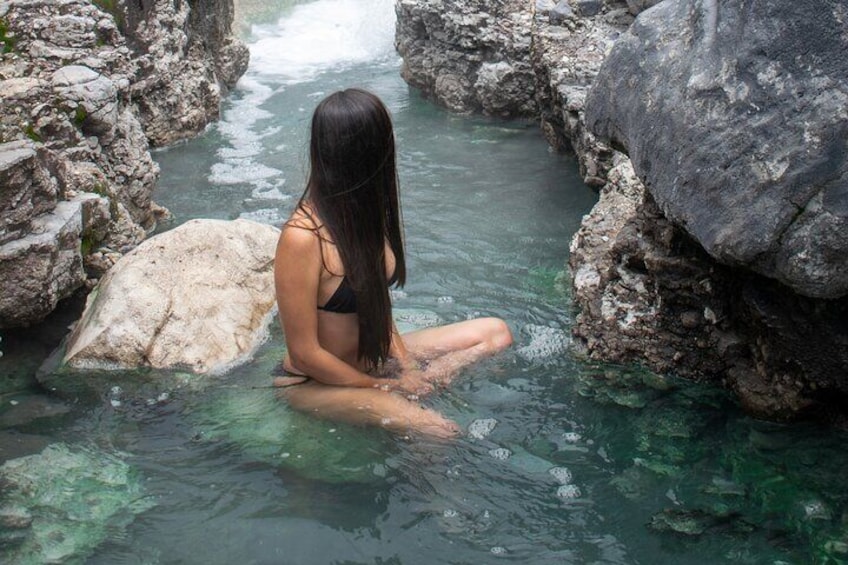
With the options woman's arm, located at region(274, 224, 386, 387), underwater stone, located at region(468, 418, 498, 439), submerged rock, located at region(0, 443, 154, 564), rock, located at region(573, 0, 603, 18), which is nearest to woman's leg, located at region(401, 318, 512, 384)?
underwater stone, located at region(468, 418, 498, 439)

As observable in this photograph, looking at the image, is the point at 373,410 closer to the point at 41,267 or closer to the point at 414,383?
the point at 414,383

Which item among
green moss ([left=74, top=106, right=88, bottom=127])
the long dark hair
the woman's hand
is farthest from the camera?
green moss ([left=74, top=106, right=88, bottom=127])

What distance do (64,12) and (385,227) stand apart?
17.4 ft

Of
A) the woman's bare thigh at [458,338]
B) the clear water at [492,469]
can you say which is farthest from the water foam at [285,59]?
the woman's bare thigh at [458,338]

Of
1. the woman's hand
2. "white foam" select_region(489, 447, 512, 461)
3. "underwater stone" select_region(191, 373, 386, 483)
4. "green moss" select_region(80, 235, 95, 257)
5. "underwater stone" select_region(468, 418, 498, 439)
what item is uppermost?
"green moss" select_region(80, 235, 95, 257)

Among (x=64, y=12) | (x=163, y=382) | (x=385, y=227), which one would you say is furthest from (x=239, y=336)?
(x=64, y=12)

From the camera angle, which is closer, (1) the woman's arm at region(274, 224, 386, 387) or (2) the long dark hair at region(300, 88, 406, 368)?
(2) the long dark hair at region(300, 88, 406, 368)

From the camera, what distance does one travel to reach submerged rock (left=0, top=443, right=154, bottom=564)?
344 cm

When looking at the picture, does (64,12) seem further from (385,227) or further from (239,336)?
(385,227)

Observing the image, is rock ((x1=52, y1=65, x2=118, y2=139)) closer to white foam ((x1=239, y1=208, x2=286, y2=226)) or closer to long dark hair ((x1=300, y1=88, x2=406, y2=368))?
white foam ((x1=239, y1=208, x2=286, y2=226))

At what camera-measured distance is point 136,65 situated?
8.73 meters

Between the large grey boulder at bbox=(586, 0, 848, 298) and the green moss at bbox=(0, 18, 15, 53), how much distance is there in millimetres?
5613

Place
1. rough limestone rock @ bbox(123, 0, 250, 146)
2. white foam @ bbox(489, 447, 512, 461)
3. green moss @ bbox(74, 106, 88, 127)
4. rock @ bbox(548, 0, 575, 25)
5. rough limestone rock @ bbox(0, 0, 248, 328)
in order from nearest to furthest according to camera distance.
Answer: white foam @ bbox(489, 447, 512, 461) → rough limestone rock @ bbox(0, 0, 248, 328) → green moss @ bbox(74, 106, 88, 127) → rock @ bbox(548, 0, 575, 25) → rough limestone rock @ bbox(123, 0, 250, 146)

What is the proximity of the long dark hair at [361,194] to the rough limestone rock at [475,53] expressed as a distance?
5905mm
